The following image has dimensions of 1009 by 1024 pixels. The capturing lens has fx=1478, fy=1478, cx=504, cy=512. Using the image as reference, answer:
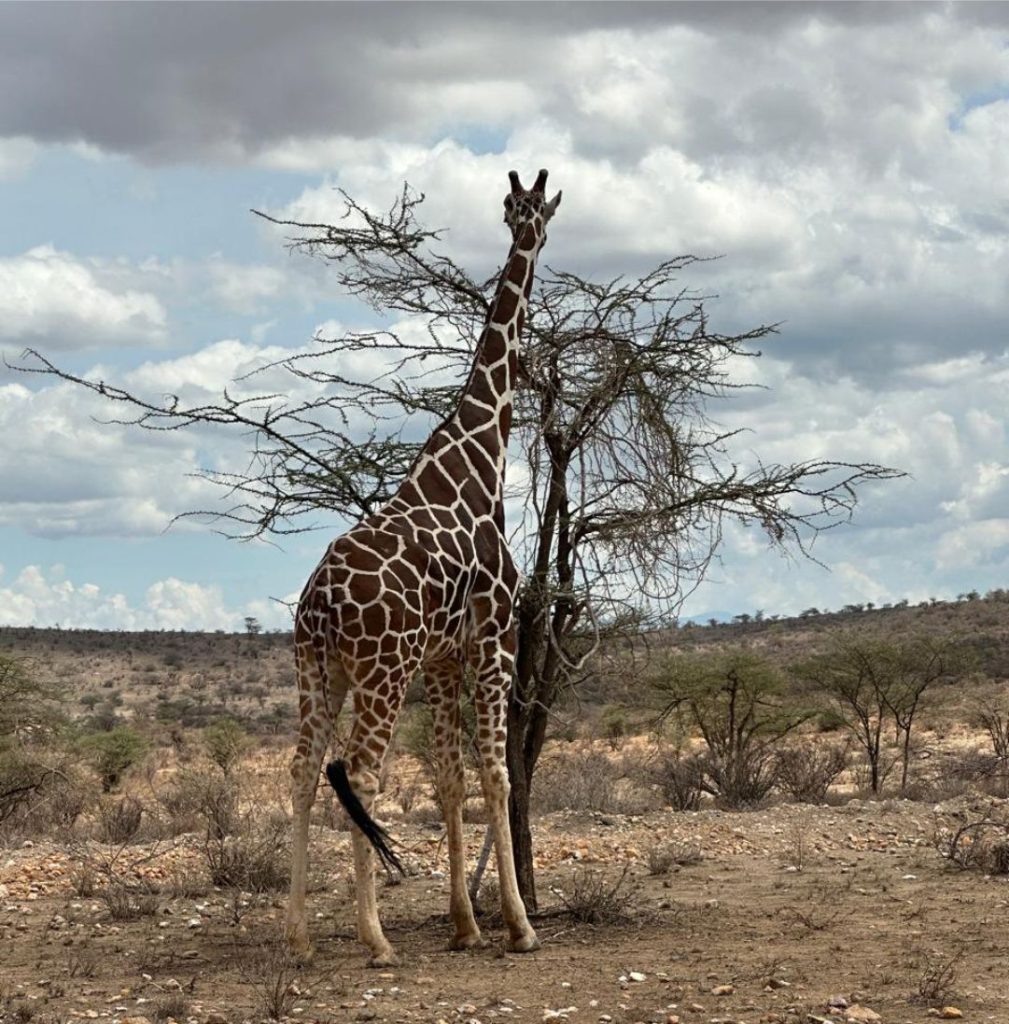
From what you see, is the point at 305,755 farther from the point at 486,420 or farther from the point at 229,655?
the point at 229,655

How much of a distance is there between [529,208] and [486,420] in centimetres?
166

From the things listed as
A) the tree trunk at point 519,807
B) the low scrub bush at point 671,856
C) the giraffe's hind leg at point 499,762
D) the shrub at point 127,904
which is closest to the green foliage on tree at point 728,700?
the low scrub bush at point 671,856

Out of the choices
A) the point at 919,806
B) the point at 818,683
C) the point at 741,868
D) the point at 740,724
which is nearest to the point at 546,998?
the point at 741,868

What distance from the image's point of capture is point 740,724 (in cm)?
2352

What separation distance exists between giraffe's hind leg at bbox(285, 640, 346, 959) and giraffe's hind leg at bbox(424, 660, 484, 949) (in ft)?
3.03

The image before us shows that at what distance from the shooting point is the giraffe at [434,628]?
28.5ft

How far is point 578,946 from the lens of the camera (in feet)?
31.3

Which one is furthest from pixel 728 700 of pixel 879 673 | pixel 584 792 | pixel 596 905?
pixel 596 905

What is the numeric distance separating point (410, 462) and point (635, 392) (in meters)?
1.72

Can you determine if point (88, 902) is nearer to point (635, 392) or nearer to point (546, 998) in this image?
point (546, 998)

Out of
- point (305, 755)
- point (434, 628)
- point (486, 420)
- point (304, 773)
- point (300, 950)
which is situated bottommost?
point (300, 950)

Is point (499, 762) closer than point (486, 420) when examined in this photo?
Yes

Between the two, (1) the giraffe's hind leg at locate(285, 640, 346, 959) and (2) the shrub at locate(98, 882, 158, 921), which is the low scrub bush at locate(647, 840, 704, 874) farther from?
(1) the giraffe's hind leg at locate(285, 640, 346, 959)

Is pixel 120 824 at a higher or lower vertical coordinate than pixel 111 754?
higher
